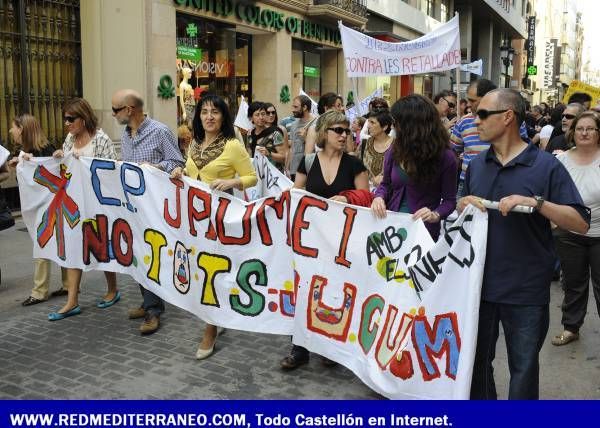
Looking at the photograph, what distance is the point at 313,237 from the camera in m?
4.35

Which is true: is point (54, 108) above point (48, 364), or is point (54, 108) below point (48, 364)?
above

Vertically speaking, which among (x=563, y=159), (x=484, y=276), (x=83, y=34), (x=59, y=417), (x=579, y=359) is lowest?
(x=579, y=359)

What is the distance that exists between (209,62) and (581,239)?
41.2 ft

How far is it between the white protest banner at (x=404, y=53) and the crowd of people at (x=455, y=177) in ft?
7.10

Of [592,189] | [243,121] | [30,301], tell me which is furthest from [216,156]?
[243,121]

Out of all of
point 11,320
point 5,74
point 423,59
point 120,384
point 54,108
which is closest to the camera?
point 120,384

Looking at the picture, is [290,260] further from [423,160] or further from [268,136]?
[268,136]

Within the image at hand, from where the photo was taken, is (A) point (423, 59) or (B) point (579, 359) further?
(A) point (423, 59)

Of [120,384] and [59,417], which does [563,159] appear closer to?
[120,384]

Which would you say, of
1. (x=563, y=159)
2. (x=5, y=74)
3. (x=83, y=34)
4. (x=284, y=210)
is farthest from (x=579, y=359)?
(x=83, y=34)

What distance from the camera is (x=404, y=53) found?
946cm

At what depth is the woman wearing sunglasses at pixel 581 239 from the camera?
16.0 ft

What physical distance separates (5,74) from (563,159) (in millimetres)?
9024

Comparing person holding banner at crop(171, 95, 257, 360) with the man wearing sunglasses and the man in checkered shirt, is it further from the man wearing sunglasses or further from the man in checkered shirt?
the man wearing sunglasses
